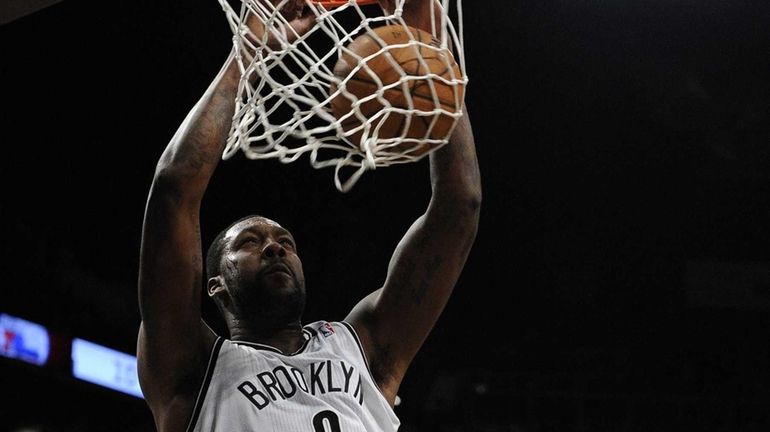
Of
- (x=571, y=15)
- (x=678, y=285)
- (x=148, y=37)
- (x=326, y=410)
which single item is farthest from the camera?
(x=678, y=285)

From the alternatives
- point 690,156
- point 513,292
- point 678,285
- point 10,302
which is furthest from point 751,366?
point 10,302

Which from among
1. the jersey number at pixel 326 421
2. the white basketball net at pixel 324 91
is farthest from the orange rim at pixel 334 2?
the jersey number at pixel 326 421

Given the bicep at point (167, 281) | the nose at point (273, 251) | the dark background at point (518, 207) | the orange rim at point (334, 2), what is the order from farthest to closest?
the dark background at point (518, 207)
the nose at point (273, 251)
the orange rim at point (334, 2)
the bicep at point (167, 281)

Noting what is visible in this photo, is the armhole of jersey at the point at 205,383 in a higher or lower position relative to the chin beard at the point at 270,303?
lower

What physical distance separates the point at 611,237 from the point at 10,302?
4416mm

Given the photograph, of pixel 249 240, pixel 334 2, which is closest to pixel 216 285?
pixel 249 240

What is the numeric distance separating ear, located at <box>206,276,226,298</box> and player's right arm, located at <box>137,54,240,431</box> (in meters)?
0.22

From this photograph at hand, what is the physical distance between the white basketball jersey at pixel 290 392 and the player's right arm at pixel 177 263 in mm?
62

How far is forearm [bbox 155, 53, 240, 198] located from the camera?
2205 mm

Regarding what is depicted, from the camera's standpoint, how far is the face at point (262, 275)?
2.41 m

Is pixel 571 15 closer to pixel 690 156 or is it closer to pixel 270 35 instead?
pixel 690 156

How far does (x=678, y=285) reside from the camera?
341 inches

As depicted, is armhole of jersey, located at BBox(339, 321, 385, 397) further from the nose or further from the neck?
the nose

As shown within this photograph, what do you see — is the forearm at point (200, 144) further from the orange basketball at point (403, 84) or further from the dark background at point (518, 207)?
the dark background at point (518, 207)
